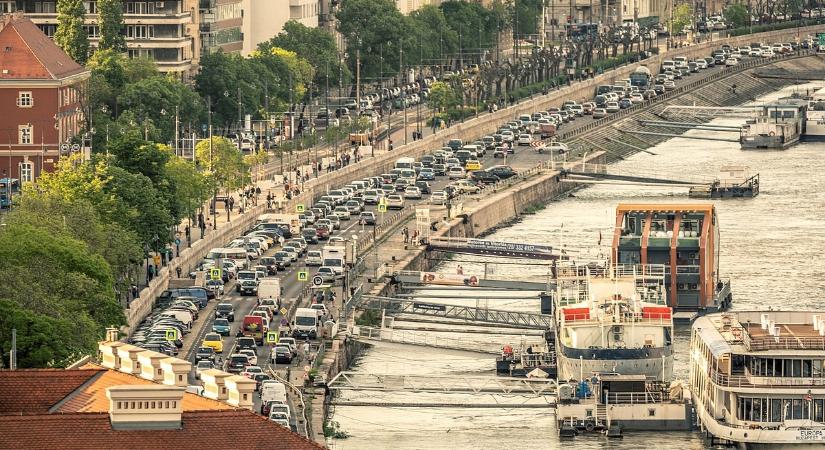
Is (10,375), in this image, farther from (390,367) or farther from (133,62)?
(133,62)

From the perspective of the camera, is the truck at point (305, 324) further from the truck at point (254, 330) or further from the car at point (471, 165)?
the car at point (471, 165)

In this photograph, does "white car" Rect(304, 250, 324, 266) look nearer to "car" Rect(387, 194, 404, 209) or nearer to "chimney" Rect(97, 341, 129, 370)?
"car" Rect(387, 194, 404, 209)

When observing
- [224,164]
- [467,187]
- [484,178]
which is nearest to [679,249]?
[224,164]

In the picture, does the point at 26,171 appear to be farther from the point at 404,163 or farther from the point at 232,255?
the point at 404,163

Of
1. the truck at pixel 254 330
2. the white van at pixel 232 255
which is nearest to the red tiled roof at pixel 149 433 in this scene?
the truck at pixel 254 330

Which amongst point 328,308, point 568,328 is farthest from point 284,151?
point 568,328
